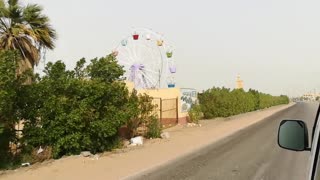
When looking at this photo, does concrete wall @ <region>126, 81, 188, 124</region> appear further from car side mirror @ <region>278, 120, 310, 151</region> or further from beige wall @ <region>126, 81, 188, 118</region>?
car side mirror @ <region>278, 120, 310, 151</region>

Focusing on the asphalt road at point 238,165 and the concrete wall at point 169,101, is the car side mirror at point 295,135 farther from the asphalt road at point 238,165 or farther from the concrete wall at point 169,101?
the concrete wall at point 169,101

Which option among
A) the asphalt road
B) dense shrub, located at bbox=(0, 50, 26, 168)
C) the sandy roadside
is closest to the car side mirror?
the asphalt road

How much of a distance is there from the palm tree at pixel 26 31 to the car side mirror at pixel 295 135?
15.8m

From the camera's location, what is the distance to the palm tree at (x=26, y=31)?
19.1 meters

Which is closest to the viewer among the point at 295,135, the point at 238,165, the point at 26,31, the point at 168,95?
the point at 295,135

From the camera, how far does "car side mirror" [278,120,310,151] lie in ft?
12.5

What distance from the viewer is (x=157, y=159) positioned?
50.8ft

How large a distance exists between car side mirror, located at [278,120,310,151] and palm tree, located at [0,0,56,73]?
1583cm

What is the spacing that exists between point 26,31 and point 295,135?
17.0 meters

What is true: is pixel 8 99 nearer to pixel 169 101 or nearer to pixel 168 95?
pixel 169 101

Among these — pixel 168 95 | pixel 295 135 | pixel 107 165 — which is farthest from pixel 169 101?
pixel 295 135

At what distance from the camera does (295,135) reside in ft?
12.6

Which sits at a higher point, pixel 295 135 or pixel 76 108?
pixel 76 108

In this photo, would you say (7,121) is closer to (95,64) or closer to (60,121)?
(60,121)
